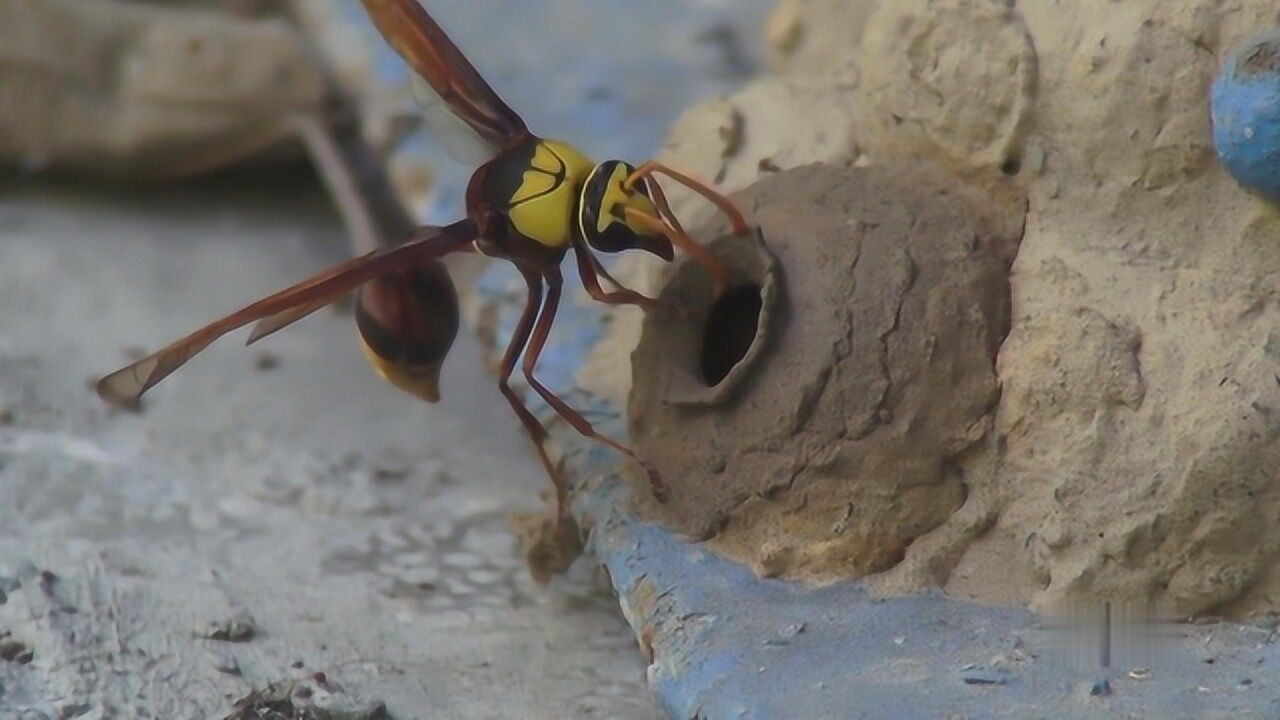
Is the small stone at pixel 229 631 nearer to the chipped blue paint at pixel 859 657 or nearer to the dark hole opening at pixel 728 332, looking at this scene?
the chipped blue paint at pixel 859 657

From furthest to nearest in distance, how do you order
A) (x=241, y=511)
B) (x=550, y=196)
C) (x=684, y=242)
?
1. (x=241, y=511)
2. (x=550, y=196)
3. (x=684, y=242)

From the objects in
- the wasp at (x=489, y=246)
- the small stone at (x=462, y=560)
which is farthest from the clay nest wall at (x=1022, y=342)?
the small stone at (x=462, y=560)

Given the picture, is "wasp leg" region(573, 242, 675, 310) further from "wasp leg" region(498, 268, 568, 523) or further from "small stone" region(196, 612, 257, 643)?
"small stone" region(196, 612, 257, 643)

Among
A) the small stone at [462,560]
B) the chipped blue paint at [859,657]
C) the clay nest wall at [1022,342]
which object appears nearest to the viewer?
the chipped blue paint at [859,657]

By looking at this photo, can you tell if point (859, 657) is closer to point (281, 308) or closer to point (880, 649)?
point (880, 649)

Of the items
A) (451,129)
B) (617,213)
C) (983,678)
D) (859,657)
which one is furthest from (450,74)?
(983,678)

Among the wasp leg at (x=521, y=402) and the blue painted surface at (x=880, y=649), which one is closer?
the blue painted surface at (x=880, y=649)

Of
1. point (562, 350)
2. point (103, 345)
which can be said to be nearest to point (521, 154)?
point (562, 350)

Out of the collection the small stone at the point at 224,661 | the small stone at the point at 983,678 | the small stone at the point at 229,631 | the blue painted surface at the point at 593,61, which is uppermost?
the blue painted surface at the point at 593,61
